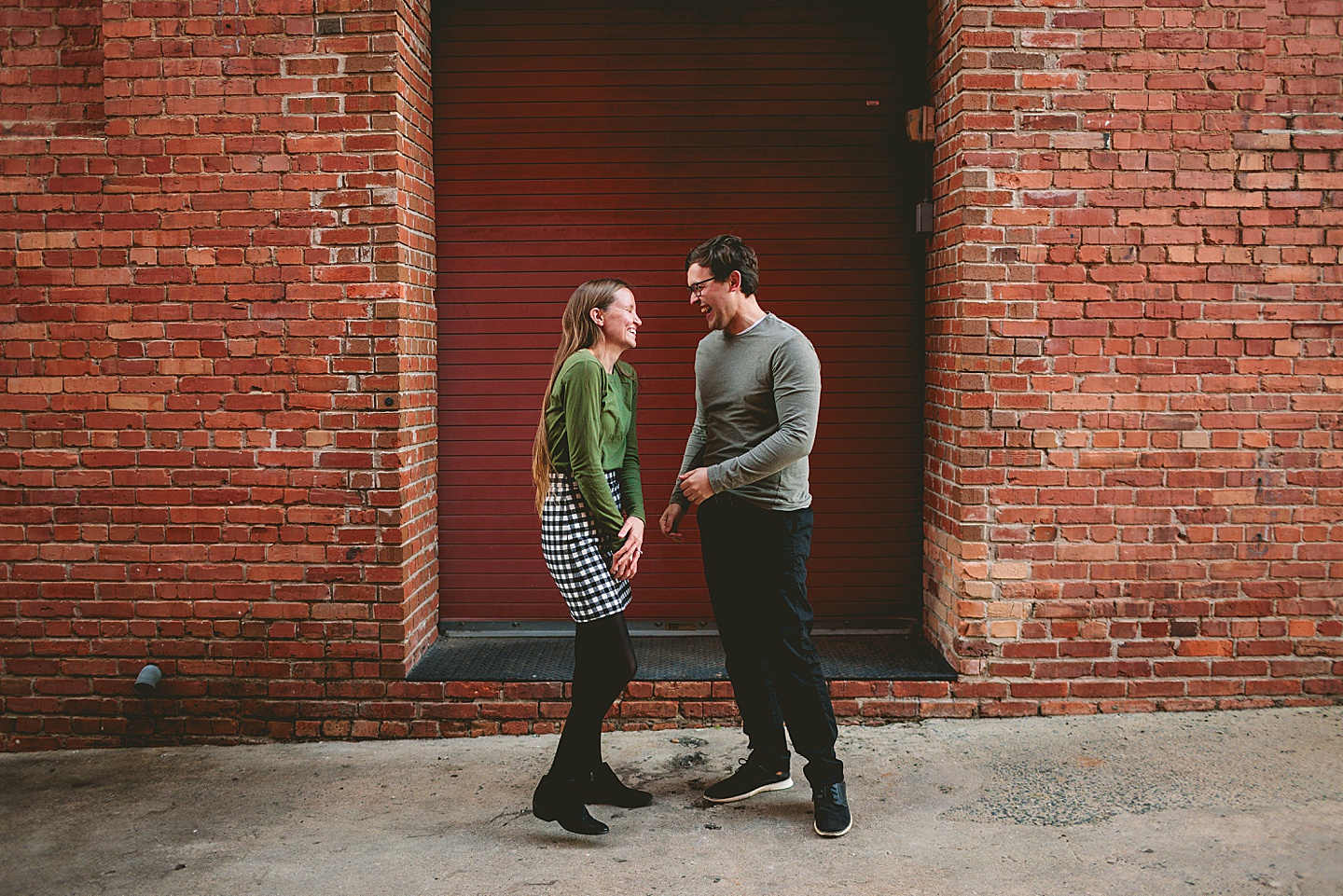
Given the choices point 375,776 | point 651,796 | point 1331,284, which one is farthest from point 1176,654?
point 375,776

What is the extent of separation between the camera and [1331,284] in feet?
15.4

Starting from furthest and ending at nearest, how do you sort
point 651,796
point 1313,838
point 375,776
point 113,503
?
point 113,503 → point 375,776 → point 651,796 → point 1313,838

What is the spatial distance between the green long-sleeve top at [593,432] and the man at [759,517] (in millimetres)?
302

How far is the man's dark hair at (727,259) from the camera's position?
12.2 feet

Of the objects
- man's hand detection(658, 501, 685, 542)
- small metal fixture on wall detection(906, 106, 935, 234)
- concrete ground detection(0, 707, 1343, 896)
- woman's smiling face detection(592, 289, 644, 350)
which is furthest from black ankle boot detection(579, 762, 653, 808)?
small metal fixture on wall detection(906, 106, 935, 234)

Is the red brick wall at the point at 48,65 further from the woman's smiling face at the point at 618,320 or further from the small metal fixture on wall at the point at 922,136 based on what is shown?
the small metal fixture on wall at the point at 922,136

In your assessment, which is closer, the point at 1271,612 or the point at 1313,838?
the point at 1313,838

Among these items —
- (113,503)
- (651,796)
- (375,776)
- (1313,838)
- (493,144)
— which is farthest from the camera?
(493,144)

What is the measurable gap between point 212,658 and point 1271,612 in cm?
521

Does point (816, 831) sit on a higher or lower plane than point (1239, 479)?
lower

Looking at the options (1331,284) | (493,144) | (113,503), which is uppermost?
(493,144)

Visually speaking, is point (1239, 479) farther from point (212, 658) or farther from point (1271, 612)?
point (212, 658)

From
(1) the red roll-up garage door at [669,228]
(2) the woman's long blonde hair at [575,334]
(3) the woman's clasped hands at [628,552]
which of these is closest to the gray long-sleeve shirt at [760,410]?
(3) the woman's clasped hands at [628,552]

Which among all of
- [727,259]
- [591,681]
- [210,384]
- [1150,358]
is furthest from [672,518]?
[1150,358]
